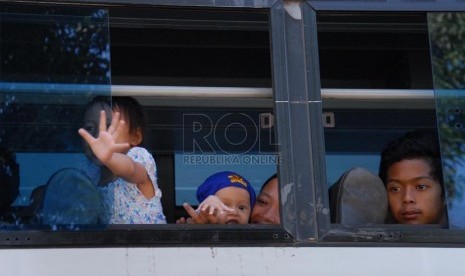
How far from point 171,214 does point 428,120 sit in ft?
3.17

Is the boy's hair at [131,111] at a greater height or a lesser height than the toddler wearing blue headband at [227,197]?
greater

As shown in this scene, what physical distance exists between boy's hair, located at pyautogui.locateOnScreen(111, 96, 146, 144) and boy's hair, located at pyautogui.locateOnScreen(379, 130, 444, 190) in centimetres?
83

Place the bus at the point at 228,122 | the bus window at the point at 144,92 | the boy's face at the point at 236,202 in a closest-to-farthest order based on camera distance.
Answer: the bus at the point at 228,122 → the bus window at the point at 144,92 → the boy's face at the point at 236,202

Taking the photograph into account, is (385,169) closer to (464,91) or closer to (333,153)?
(333,153)

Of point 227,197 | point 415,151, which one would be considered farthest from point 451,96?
point 227,197

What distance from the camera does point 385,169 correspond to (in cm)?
325

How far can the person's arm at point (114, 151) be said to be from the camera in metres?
2.68

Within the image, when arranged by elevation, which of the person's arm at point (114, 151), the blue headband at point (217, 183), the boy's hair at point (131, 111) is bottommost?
the blue headband at point (217, 183)

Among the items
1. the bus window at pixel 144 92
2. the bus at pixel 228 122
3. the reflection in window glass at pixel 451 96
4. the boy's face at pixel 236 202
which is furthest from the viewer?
the boy's face at pixel 236 202

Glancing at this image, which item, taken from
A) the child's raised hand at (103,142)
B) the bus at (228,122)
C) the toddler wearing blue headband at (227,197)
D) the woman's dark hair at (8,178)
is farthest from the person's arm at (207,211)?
the woman's dark hair at (8,178)

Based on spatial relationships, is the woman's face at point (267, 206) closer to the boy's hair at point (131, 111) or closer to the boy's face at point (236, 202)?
the boy's face at point (236, 202)

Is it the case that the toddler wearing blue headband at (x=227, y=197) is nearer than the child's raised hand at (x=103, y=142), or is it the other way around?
the child's raised hand at (x=103, y=142)

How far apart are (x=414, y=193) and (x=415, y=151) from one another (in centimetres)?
17

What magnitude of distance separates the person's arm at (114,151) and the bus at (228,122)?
0.05 m
